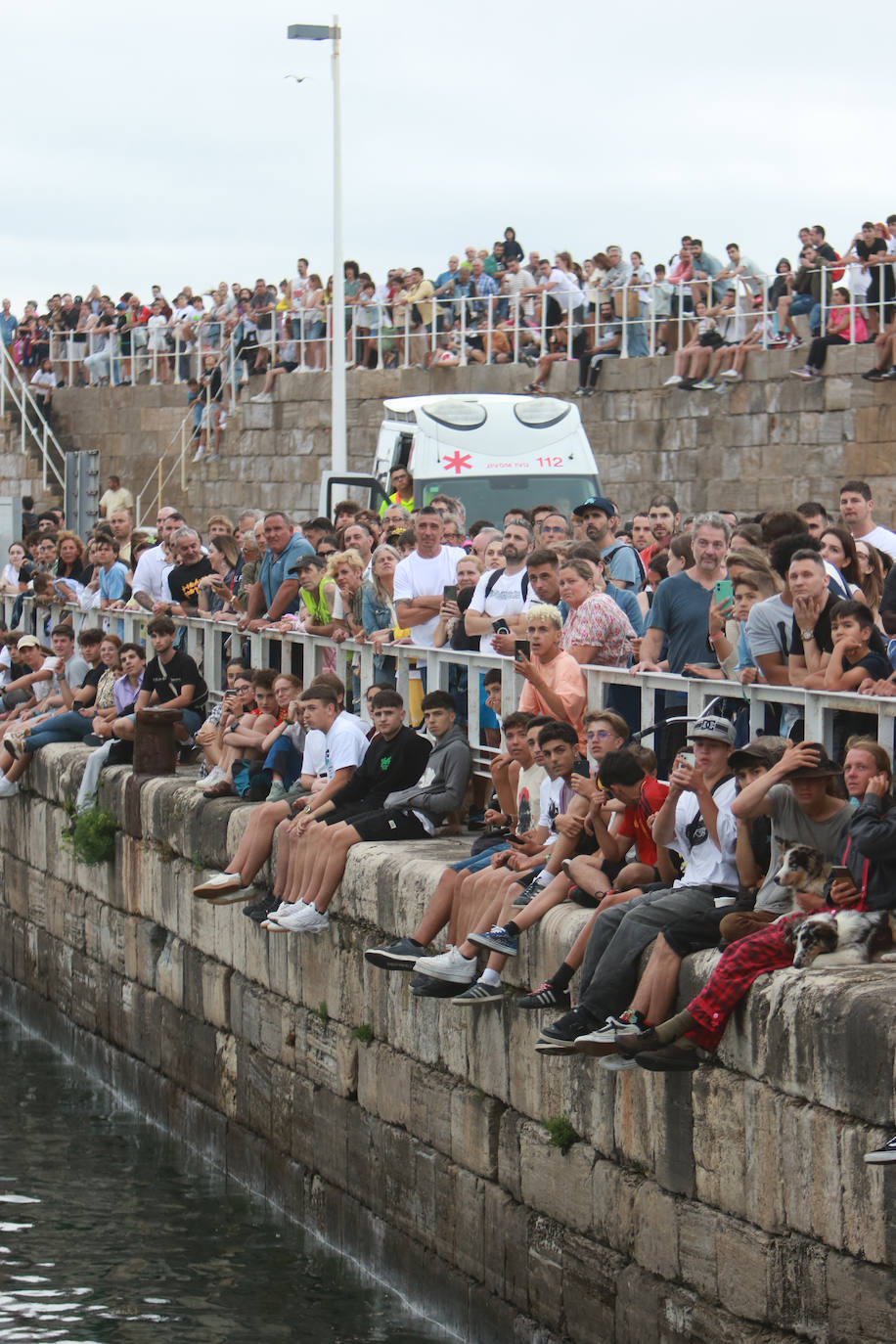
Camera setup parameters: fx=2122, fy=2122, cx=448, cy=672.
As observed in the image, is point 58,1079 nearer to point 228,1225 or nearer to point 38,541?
point 228,1225

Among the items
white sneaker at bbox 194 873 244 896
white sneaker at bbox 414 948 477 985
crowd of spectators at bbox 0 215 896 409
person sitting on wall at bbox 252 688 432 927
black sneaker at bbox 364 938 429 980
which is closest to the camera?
white sneaker at bbox 414 948 477 985

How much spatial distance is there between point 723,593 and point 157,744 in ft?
18.6

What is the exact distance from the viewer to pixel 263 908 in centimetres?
1109

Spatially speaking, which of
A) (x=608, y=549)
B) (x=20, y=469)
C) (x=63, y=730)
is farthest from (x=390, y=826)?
(x=20, y=469)

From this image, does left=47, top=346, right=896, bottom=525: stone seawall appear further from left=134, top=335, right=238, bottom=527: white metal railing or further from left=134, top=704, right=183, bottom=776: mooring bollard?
left=134, top=704, right=183, bottom=776: mooring bollard

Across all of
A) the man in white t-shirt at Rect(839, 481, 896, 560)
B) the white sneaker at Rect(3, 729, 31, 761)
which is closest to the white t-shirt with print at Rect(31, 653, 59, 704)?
the white sneaker at Rect(3, 729, 31, 761)

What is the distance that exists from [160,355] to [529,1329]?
26164mm

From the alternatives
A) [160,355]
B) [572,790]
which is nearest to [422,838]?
[572,790]

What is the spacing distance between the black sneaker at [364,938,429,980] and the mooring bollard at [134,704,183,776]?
4990mm

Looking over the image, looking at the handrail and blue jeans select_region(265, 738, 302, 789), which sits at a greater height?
the handrail

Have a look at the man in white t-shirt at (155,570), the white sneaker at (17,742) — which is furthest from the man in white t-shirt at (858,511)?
the white sneaker at (17,742)

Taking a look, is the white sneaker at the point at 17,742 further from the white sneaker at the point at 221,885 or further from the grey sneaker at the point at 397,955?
the grey sneaker at the point at 397,955

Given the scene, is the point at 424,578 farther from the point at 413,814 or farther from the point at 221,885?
the point at 221,885

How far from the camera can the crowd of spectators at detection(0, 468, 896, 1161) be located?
7.18 meters
